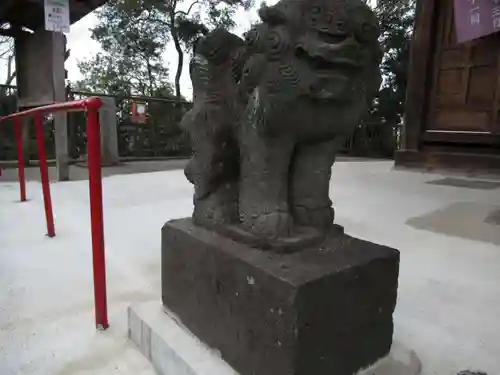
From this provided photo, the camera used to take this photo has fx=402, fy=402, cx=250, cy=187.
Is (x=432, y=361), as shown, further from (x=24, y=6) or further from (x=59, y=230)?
(x=24, y=6)

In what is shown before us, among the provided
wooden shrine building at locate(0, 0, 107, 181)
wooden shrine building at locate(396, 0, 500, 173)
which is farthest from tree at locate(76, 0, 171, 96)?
wooden shrine building at locate(396, 0, 500, 173)

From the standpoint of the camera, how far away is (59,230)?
1938 millimetres

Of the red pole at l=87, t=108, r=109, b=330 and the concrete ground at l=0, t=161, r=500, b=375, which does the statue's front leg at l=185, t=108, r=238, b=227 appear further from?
the concrete ground at l=0, t=161, r=500, b=375

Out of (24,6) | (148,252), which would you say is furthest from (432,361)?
(24,6)

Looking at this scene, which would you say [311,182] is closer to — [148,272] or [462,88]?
[148,272]

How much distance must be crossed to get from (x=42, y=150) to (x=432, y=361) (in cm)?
176

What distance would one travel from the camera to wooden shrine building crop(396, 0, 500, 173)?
340 cm

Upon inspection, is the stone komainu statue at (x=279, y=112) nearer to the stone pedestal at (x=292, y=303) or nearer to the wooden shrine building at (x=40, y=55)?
the stone pedestal at (x=292, y=303)

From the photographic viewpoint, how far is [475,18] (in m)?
3.26

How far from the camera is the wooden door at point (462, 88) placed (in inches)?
133

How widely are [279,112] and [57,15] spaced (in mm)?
2929

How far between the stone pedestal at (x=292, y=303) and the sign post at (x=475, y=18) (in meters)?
3.17

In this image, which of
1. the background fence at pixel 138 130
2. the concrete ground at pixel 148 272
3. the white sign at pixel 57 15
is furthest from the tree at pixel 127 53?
the concrete ground at pixel 148 272

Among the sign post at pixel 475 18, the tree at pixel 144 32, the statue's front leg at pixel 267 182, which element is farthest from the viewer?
the tree at pixel 144 32
